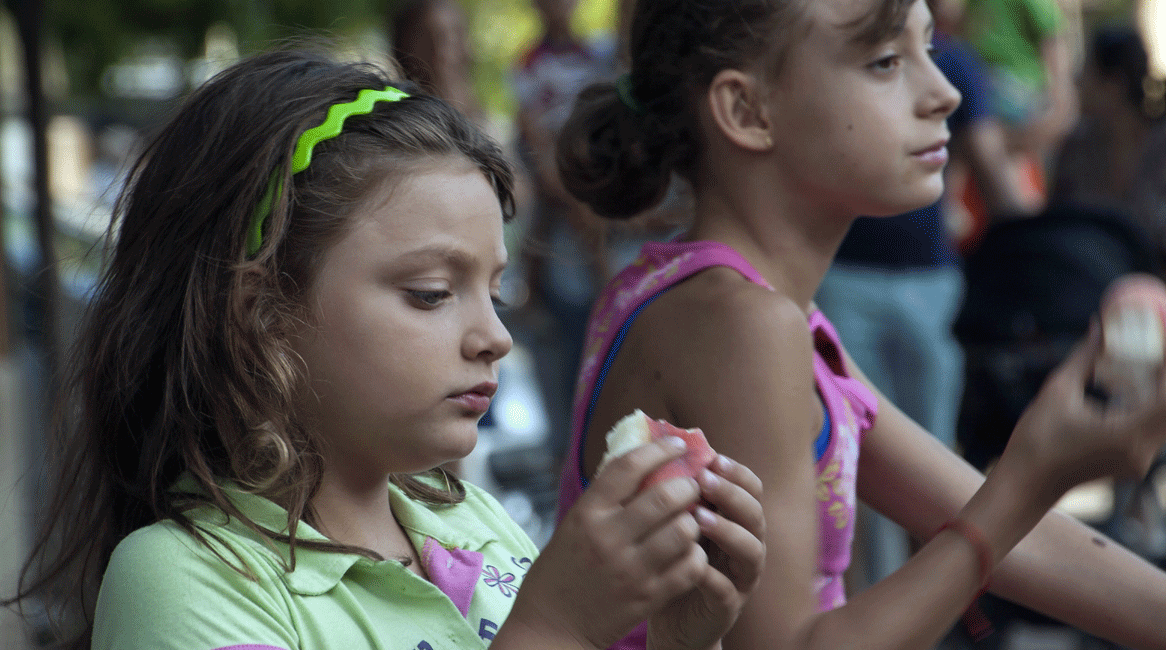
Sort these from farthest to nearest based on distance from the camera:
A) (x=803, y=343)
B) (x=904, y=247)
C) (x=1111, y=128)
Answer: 1. (x=1111, y=128)
2. (x=904, y=247)
3. (x=803, y=343)

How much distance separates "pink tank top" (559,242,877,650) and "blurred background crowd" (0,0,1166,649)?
36cm

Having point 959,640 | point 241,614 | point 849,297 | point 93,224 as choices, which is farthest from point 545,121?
point 241,614

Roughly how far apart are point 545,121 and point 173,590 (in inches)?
156

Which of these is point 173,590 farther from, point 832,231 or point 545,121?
point 545,121

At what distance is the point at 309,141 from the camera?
1363 mm

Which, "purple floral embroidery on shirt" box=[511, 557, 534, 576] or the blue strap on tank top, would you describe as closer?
A: "purple floral embroidery on shirt" box=[511, 557, 534, 576]

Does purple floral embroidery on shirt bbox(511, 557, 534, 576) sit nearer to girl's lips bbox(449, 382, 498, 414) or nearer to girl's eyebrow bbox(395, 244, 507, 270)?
girl's lips bbox(449, 382, 498, 414)

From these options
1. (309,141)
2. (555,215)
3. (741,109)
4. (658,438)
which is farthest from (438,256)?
(555,215)

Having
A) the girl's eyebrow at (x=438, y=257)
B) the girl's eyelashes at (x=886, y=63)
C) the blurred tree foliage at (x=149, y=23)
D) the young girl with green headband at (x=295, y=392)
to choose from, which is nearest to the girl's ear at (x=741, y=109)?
the girl's eyelashes at (x=886, y=63)

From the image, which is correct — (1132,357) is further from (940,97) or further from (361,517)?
(361,517)

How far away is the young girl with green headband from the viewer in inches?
47.0

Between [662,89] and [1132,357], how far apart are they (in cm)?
98

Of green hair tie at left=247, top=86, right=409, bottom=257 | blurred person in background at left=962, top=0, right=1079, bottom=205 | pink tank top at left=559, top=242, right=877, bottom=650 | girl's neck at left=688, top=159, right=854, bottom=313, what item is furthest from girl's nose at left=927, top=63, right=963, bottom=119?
blurred person in background at left=962, top=0, right=1079, bottom=205

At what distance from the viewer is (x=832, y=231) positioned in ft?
5.94
